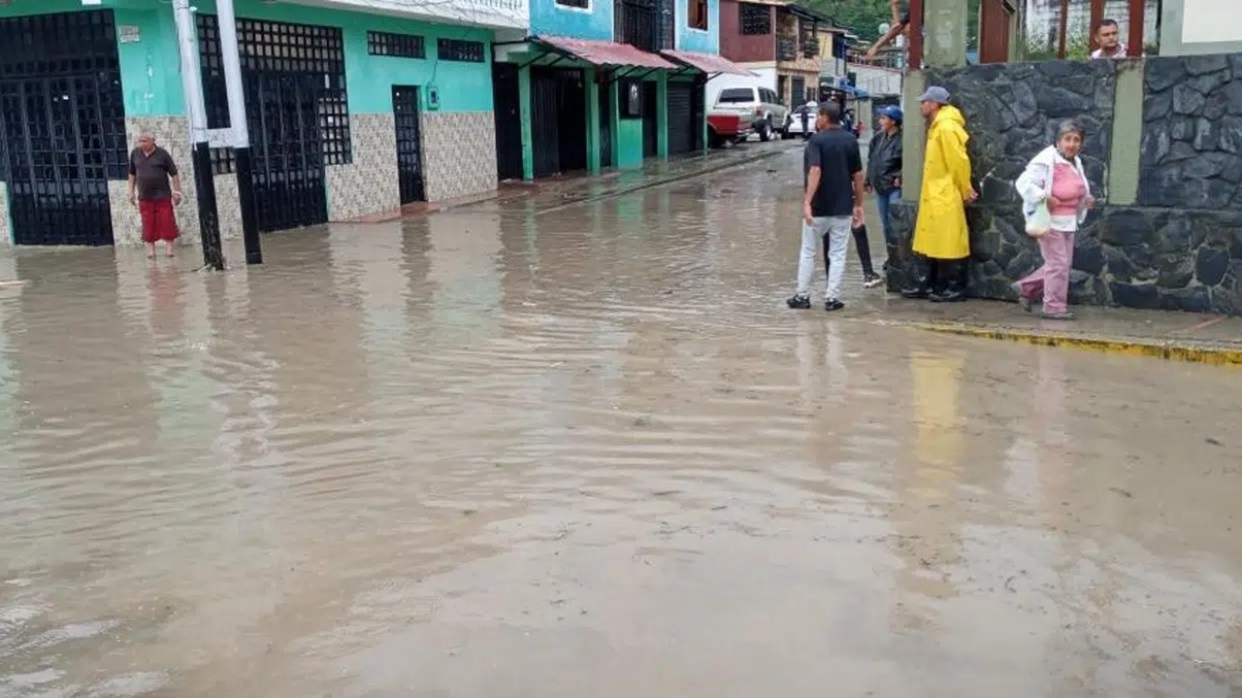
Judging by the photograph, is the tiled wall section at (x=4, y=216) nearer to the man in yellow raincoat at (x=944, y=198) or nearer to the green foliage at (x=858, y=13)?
the man in yellow raincoat at (x=944, y=198)

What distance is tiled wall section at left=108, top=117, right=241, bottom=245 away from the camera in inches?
549

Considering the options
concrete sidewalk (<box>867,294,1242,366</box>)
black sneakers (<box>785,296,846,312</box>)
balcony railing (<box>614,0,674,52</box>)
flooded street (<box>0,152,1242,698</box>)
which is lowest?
flooded street (<box>0,152,1242,698</box>)

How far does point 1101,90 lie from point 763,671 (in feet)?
21.1

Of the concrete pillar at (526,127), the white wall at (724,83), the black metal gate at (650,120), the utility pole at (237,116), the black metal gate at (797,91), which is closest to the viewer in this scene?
the utility pole at (237,116)

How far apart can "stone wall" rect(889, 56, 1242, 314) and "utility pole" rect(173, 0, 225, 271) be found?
701 cm

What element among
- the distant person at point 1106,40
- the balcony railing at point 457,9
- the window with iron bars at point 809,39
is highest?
the window with iron bars at point 809,39

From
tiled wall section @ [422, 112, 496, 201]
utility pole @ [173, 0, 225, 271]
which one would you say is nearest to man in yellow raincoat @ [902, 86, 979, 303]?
utility pole @ [173, 0, 225, 271]

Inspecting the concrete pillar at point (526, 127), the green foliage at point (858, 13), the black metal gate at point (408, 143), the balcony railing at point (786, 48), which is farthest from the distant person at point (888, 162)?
the green foliage at point (858, 13)

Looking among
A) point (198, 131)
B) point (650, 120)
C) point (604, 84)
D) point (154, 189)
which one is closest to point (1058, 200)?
point (198, 131)

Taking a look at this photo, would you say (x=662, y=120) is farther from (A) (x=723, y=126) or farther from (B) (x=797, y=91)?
(B) (x=797, y=91)

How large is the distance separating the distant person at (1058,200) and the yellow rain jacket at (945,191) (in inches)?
22.3

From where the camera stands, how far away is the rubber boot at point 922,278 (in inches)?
357

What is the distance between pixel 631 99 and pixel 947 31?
2210 cm

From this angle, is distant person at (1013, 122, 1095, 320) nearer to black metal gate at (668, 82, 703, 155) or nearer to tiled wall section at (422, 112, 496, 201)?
tiled wall section at (422, 112, 496, 201)
